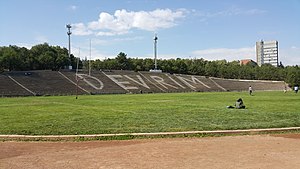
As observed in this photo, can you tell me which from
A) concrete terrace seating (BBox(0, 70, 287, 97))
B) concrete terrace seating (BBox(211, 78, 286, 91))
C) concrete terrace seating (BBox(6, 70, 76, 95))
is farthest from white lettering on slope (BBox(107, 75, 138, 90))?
concrete terrace seating (BBox(211, 78, 286, 91))

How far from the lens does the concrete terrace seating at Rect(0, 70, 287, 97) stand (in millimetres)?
72250

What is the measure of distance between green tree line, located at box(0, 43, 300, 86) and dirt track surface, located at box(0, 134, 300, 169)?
270 feet

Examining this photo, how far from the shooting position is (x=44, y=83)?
77.4 meters

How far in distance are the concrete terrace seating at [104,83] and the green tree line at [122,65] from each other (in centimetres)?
851

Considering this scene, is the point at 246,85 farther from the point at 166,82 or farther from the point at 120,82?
the point at 120,82

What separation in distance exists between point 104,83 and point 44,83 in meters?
15.5

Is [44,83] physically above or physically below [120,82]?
below

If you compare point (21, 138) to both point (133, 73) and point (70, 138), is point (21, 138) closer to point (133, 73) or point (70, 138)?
point (70, 138)

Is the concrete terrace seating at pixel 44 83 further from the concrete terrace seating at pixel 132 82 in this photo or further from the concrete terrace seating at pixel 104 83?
the concrete terrace seating at pixel 132 82

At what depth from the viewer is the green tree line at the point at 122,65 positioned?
9338cm

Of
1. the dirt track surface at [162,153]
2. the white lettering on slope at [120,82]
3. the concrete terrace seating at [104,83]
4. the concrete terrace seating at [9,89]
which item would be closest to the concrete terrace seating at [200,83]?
the concrete terrace seating at [104,83]

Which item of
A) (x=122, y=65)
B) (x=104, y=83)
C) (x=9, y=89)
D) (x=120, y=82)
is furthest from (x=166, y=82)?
(x=9, y=89)

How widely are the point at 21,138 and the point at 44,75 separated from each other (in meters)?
75.7

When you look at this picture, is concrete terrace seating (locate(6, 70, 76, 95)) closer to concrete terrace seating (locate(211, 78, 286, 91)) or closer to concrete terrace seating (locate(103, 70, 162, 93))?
concrete terrace seating (locate(103, 70, 162, 93))
